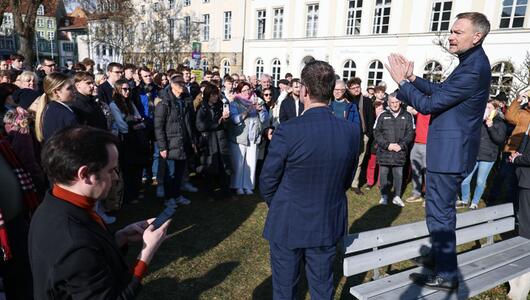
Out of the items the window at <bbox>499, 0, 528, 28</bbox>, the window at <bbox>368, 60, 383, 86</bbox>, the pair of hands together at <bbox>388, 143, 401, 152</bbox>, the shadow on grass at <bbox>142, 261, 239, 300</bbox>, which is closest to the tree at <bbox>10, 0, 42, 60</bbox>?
the pair of hands together at <bbox>388, 143, 401, 152</bbox>

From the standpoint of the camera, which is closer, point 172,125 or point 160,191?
point 172,125

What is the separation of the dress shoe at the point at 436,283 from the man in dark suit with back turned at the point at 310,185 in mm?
854

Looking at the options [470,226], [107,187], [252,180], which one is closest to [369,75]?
[252,180]

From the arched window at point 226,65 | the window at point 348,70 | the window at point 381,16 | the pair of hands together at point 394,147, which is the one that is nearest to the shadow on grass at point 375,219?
the pair of hands together at point 394,147

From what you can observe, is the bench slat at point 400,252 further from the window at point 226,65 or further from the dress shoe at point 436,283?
the window at point 226,65

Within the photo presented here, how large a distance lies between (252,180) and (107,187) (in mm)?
5098

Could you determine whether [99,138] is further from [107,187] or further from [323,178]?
[323,178]

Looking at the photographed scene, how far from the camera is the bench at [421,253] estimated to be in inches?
109

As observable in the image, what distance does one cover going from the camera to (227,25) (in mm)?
32500

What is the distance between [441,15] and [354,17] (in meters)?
5.68

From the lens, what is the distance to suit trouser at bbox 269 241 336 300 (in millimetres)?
2455

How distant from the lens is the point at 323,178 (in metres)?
2.32

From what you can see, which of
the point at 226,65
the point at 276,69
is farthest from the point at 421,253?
the point at 226,65

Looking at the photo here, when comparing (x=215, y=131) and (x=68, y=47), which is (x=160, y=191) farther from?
(x=68, y=47)
